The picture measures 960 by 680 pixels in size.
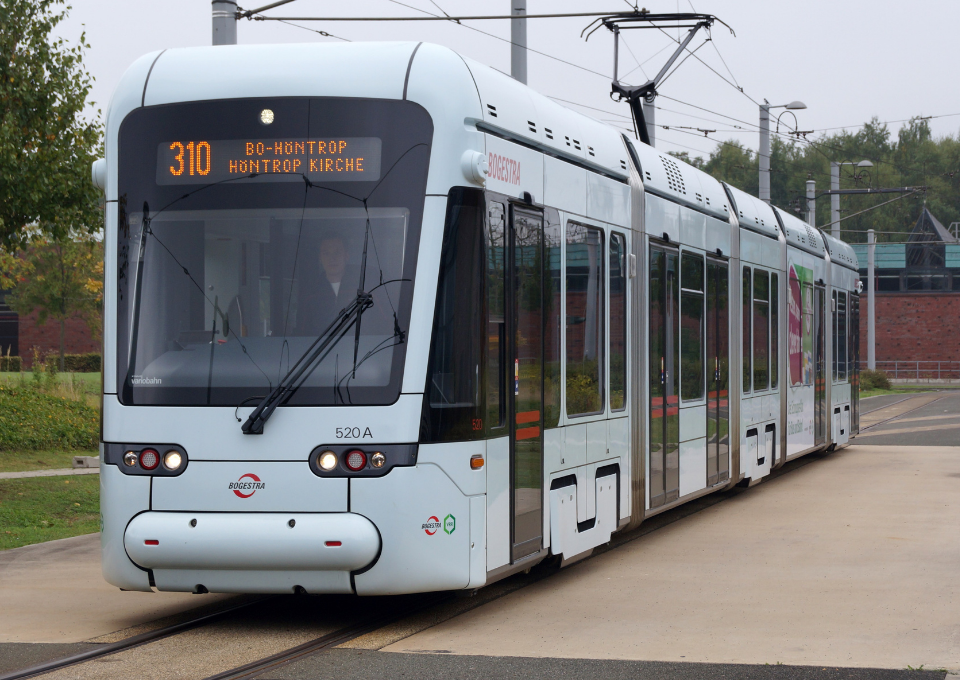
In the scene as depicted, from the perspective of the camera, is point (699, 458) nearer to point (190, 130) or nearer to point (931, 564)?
point (931, 564)

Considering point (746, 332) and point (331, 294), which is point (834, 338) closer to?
point (746, 332)

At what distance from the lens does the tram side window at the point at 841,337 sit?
2144 cm

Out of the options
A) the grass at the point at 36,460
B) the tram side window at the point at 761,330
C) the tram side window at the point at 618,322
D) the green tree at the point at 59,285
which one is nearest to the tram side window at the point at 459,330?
the tram side window at the point at 618,322

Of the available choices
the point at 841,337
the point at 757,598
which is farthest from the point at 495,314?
the point at 841,337

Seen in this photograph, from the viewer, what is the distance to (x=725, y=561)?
35.4ft

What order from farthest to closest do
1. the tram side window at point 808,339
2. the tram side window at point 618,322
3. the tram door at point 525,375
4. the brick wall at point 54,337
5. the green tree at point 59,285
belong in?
the brick wall at point 54,337, the green tree at point 59,285, the tram side window at point 808,339, the tram side window at point 618,322, the tram door at point 525,375

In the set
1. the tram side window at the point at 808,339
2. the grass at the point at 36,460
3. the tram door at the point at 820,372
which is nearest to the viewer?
A: the tram side window at the point at 808,339

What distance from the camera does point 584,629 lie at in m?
8.00

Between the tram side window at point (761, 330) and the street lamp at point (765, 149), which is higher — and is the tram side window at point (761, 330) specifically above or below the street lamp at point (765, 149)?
below

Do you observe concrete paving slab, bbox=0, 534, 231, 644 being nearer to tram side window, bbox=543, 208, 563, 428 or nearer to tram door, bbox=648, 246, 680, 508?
tram side window, bbox=543, 208, 563, 428

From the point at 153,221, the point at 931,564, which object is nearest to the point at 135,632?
the point at 153,221

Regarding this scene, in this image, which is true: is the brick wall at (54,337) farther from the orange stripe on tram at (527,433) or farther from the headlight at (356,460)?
the headlight at (356,460)

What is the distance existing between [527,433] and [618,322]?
2320mm

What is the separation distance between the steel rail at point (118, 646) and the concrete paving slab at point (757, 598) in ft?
4.51
